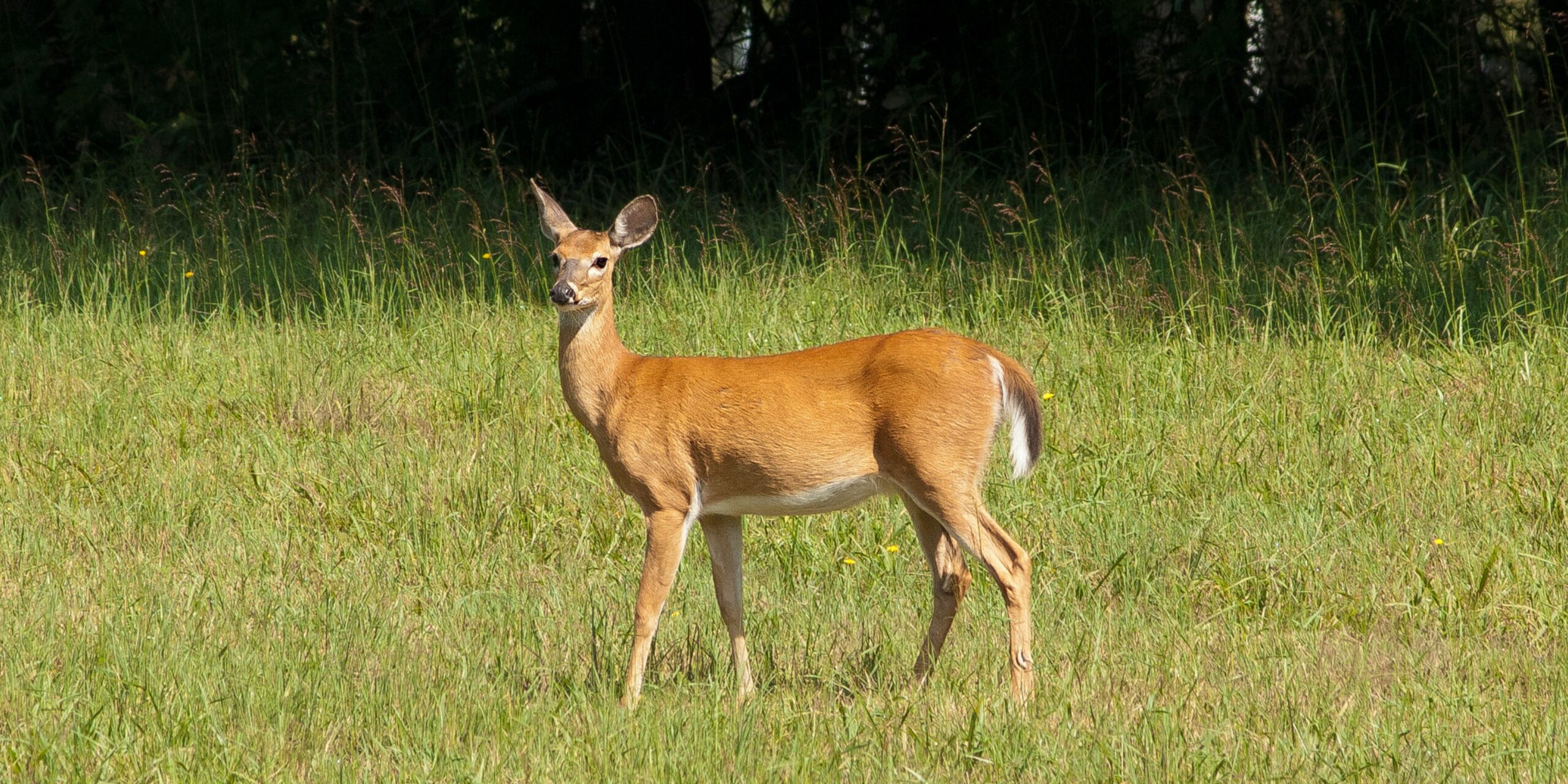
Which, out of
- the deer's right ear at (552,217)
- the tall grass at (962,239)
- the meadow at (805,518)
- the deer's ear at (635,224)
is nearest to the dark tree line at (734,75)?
the tall grass at (962,239)

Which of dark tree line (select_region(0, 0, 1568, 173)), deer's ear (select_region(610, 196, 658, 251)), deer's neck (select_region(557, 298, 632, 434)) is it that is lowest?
deer's neck (select_region(557, 298, 632, 434))

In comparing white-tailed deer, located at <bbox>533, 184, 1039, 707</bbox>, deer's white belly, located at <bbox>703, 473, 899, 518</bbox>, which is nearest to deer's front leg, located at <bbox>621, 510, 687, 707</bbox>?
white-tailed deer, located at <bbox>533, 184, 1039, 707</bbox>

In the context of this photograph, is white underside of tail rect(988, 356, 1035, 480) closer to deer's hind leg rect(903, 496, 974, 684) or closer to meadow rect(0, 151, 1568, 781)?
deer's hind leg rect(903, 496, 974, 684)

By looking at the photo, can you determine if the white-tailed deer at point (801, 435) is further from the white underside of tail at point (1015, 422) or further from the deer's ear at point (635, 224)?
the deer's ear at point (635, 224)

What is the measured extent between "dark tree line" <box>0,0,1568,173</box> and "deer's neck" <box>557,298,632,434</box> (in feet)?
16.1

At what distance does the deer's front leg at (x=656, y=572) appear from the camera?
381 cm

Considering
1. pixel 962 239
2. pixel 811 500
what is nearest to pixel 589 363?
pixel 811 500

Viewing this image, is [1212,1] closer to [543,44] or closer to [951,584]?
[543,44]

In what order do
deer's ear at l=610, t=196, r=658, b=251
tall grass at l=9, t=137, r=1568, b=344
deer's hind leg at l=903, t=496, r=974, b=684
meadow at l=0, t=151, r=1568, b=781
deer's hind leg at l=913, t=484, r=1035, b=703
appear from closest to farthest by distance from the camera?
meadow at l=0, t=151, r=1568, b=781, deer's hind leg at l=913, t=484, r=1035, b=703, deer's hind leg at l=903, t=496, r=974, b=684, deer's ear at l=610, t=196, r=658, b=251, tall grass at l=9, t=137, r=1568, b=344

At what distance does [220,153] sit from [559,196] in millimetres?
2206

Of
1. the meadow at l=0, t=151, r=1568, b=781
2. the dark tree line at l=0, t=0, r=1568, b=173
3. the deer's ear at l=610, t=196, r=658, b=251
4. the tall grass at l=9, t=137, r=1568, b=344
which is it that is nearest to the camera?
the meadow at l=0, t=151, r=1568, b=781

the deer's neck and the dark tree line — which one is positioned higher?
the dark tree line

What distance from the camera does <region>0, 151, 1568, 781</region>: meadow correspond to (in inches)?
136

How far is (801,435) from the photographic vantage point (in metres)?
3.78
